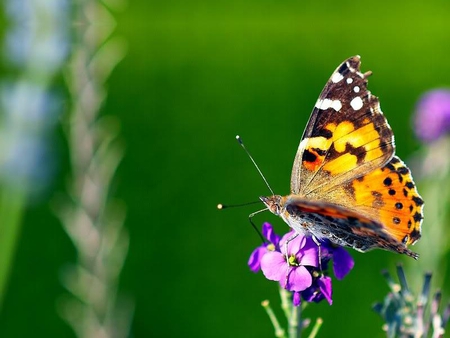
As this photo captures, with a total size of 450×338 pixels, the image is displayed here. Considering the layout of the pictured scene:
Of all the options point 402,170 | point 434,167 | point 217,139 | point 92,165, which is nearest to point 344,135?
point 402,170

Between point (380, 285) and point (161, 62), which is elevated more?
point (161, 62)

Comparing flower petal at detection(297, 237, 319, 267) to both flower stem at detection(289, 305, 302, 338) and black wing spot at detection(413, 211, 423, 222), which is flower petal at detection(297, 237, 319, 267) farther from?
black wing spot at detection(413, 211, 423, 222)

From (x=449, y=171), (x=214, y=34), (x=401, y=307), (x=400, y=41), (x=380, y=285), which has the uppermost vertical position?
(x=401, y=307)

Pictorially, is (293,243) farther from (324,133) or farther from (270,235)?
(324,133)

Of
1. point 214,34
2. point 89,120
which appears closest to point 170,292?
point 89,120

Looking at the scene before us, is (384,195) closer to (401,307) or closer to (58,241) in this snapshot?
(401,307)

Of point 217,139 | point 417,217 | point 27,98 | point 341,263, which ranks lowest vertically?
point 217,139

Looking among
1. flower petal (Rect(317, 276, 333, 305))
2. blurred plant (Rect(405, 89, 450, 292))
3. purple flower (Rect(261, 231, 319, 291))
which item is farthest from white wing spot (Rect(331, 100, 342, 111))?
blurred plant (Rect(405, 89, 450, 292))
